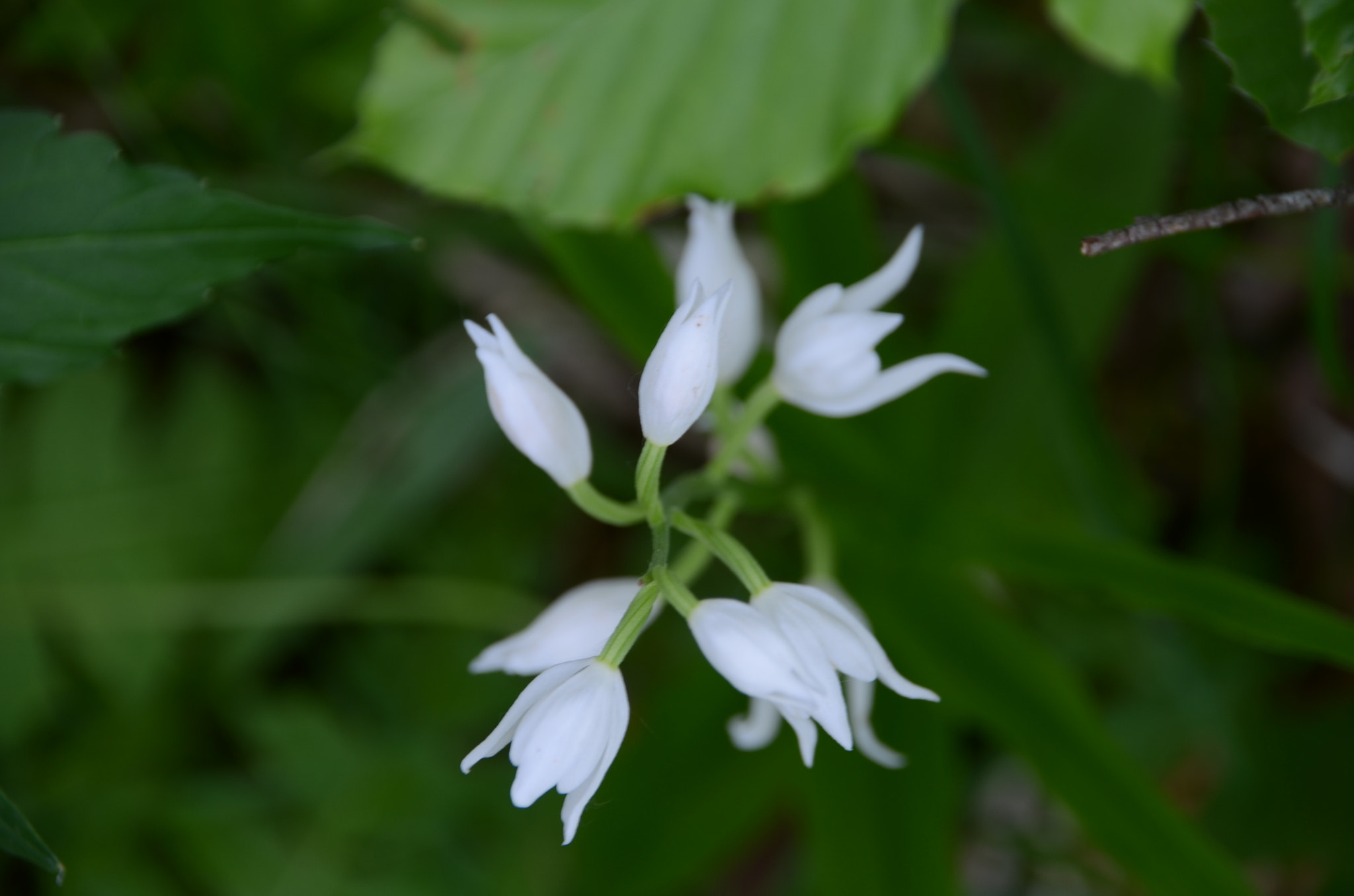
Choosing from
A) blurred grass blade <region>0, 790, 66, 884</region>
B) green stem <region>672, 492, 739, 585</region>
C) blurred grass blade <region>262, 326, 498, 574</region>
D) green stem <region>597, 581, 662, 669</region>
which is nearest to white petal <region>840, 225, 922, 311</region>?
green stem <region>672, 492, 739, 585</region>

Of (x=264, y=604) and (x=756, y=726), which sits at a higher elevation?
(x=756, y=726)

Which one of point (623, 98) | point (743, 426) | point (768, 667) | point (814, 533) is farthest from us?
point (623, 98)

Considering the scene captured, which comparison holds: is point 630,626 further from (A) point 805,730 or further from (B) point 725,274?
(B) point 725,274

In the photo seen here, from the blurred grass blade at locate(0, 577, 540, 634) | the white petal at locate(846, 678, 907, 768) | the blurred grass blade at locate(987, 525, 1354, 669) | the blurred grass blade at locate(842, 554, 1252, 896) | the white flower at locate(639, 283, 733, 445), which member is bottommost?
the blurred grass blade at locate(0, 577, 540, 634)

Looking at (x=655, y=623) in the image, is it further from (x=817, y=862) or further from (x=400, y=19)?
(x=400, y=19)

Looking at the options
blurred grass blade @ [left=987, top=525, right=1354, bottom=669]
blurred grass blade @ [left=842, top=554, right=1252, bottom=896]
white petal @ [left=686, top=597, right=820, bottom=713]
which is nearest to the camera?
white petal @ [left=686, top=597, right=820, bottom=713]

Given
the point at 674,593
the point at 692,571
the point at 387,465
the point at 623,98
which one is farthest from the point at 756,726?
the point at 387,465

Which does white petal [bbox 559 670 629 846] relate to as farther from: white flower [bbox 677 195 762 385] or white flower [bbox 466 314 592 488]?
white flower [bbox 677 195 762 385]
